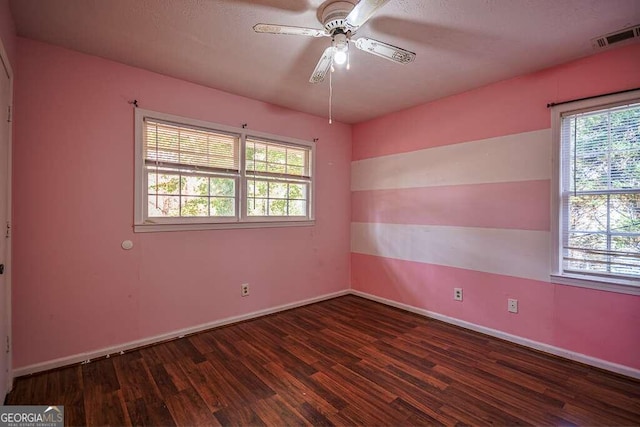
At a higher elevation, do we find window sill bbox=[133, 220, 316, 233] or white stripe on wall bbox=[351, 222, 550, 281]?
window sill bbox=[133, 220, 316, 233]

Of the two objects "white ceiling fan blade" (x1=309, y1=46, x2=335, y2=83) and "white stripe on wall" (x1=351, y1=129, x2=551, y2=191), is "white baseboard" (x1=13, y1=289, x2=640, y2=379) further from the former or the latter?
"white ceiling fan blade" (x1=309, y1=46, x2=335, y2=83)

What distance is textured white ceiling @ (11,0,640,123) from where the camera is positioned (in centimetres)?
185

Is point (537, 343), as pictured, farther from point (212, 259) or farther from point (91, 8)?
point (91, 8)

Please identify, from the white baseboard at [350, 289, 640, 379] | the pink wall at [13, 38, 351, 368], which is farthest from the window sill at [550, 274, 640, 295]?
the pink wall at [13, 38, 351, 368]

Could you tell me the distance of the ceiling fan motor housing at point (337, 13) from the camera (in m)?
1.76

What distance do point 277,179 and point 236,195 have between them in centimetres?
59

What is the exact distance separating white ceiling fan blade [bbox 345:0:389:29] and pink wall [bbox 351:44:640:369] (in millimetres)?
2033

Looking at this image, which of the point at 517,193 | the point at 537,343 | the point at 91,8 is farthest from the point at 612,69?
the point at 91,8

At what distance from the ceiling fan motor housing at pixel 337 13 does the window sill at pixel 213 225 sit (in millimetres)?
2196

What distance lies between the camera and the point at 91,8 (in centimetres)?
188

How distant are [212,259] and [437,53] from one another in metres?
2.89

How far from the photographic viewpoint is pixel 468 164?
3.16m

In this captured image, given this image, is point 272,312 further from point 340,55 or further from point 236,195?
point 340,55

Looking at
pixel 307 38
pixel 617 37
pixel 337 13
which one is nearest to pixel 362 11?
pixel 337 13
